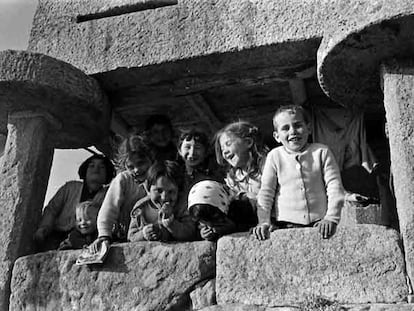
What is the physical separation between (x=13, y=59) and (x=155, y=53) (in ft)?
2.82

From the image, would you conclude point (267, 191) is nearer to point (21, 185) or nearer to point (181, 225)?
point (181, 225)

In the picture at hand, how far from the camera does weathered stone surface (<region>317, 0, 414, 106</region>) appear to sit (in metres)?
3.31

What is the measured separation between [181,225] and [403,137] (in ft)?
4.02

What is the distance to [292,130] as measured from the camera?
364 cm

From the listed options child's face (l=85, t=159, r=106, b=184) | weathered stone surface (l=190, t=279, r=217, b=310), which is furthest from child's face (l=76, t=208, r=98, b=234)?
weathered stone surface (l=190, t=279, r=217, b=310)

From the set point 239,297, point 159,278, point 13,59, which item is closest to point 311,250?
point 239,297

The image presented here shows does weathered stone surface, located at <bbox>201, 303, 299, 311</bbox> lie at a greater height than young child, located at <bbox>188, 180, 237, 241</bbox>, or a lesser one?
lesser

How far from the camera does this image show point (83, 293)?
11.8 ft

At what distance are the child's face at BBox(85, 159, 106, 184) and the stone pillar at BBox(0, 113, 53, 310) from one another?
0.31 m

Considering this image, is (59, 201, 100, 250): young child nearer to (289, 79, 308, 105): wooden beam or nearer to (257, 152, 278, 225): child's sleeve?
(257, 152, 278, 225): child's sleeve

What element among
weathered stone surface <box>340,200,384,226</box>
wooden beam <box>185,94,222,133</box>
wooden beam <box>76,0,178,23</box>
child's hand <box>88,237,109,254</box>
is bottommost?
child's hand <box>88,237,109,254</box>

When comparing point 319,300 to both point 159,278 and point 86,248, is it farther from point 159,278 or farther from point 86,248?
point 86,248

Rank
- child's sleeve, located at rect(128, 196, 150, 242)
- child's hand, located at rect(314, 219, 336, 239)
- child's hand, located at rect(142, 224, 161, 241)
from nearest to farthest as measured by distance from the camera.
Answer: child's hand, located at rect(314, 219, 336, 239) < child's hand, located at rect(142, 224, 161, 241) < child's sleeve, located at rect(128, 196, 150, 242)

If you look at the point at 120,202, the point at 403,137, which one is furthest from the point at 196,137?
the point at 403,137
